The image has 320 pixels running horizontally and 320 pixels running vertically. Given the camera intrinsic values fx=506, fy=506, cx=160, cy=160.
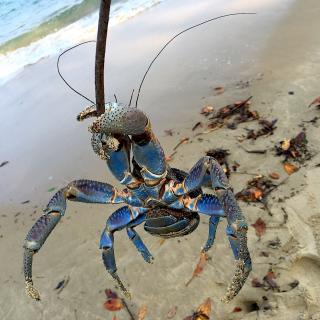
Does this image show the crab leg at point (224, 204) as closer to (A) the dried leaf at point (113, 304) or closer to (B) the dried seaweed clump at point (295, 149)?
(A) the dried leaf at point (113, 304)

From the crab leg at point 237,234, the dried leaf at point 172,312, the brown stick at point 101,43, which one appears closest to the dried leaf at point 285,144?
the dried leaf at point 172,312

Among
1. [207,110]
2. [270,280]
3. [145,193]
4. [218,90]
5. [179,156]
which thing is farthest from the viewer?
[218,90]

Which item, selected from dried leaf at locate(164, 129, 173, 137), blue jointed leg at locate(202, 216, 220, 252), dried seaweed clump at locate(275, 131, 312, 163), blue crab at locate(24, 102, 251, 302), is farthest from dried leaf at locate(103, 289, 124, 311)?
dried leaf at locate(164, 129, 173, 137)

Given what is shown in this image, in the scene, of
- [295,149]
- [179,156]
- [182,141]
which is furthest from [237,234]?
[182,141]

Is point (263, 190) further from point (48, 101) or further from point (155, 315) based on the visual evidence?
point (48, 101)

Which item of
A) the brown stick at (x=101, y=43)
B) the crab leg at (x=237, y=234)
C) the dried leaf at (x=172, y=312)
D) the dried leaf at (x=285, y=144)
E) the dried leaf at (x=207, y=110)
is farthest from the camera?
the dried leaf at (x=207, y=110)

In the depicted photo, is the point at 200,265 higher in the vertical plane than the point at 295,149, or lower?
higher

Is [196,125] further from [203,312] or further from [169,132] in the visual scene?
[203,312]
